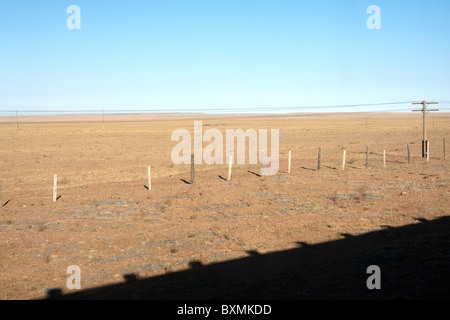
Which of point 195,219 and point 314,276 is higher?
point 314,276

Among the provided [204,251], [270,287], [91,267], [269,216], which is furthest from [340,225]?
[91,267]

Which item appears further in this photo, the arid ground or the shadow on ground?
the arid ground

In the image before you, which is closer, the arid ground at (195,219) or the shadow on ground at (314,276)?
the shadow on ground at (314,276)

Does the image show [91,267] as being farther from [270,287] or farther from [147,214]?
[147,214]

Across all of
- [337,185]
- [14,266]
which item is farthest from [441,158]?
[14,266]

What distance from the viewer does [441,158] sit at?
106ft

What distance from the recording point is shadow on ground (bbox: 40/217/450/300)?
767cm

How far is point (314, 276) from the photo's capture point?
28.3 feet

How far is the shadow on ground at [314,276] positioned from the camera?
7668mm

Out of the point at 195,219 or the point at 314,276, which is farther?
the point at 195,219

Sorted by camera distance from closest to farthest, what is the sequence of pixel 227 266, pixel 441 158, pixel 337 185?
pixel 227 266 → pixel 337 185 → pixel 441 158

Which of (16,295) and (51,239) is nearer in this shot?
(16,295)

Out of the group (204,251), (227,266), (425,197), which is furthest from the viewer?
(425,197)
